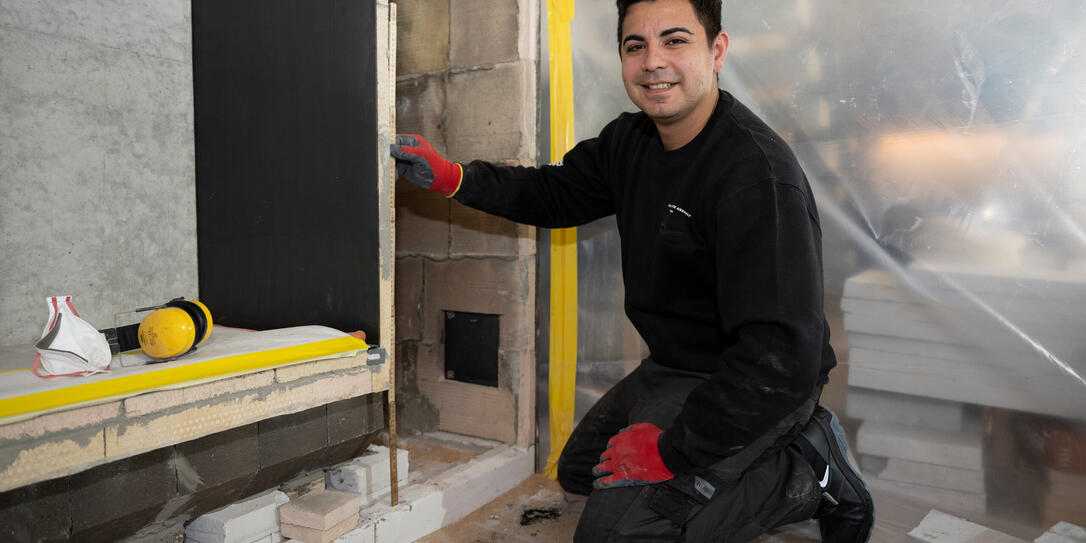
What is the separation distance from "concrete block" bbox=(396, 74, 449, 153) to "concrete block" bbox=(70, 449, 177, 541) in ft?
4.71

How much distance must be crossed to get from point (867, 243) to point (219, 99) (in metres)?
1.92

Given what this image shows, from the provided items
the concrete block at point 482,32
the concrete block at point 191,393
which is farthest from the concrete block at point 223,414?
the concrete block at point 482,32

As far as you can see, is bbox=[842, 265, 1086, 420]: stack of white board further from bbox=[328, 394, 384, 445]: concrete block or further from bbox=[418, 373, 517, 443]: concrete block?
bbox=[328, 394, 384, 445]: concrete block

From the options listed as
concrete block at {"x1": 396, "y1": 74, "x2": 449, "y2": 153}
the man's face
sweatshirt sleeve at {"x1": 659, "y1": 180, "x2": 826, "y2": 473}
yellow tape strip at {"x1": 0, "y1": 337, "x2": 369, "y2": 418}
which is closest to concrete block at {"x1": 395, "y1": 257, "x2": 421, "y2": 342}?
concrete block at {"x1": 396, "y1": 74, "x2": 449, "y2": 153}

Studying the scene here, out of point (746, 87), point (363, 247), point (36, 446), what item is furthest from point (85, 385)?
point (746, 87)

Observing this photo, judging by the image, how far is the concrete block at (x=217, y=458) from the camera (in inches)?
59.2

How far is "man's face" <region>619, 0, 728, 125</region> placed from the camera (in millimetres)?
1518

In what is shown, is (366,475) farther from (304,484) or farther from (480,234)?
(480,234)

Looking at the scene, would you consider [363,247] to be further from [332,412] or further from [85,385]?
[85,385]

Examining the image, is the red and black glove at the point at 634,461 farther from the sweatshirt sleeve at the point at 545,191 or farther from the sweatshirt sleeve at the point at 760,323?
the sweatshirt sleeve at the point at 545,191

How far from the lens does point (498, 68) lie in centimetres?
232

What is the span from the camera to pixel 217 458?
5.13 feet

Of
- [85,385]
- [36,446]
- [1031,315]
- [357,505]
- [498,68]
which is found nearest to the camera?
[36,446]

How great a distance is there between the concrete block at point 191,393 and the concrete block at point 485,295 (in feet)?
3.39
